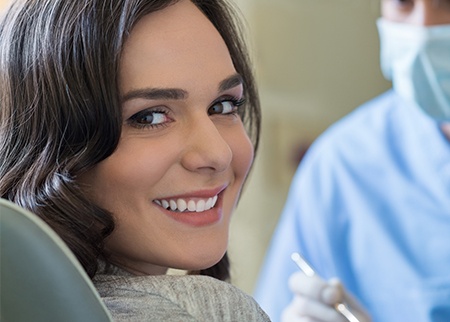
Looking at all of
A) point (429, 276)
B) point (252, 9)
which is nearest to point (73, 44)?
Answer: point (429, 276)

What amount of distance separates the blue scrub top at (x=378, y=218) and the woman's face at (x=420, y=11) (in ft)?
0.63

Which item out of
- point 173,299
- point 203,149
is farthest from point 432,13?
point 173,299

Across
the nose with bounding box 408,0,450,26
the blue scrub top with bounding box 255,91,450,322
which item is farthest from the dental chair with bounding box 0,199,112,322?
the nose with bounding box 408,0,450,26

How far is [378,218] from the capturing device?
70.6 inches

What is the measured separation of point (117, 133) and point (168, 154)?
6 cm

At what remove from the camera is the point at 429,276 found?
171cm

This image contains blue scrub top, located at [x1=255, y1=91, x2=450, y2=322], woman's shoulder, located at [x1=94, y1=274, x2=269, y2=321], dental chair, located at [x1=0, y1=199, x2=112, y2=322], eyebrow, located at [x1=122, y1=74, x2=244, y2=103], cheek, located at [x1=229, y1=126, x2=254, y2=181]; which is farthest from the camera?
blue scrub top, located at [x1=255, y1=91, x2=450, y2=322]

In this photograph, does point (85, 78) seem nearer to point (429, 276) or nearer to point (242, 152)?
point (242, 152)

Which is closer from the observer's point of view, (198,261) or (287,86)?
(198,261)

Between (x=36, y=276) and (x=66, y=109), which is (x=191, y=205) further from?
(x=36, y=276)

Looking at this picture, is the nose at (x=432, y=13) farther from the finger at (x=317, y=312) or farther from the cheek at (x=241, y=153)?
the cheek at (x=241, y=153)

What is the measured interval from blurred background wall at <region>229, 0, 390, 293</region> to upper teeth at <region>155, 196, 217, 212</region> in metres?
1.59

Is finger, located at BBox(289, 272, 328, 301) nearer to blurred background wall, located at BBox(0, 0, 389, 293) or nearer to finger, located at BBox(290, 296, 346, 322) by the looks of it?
finger, located at BBox(290, 296, 346, 322)

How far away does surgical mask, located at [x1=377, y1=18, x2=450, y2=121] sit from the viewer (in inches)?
69.2
